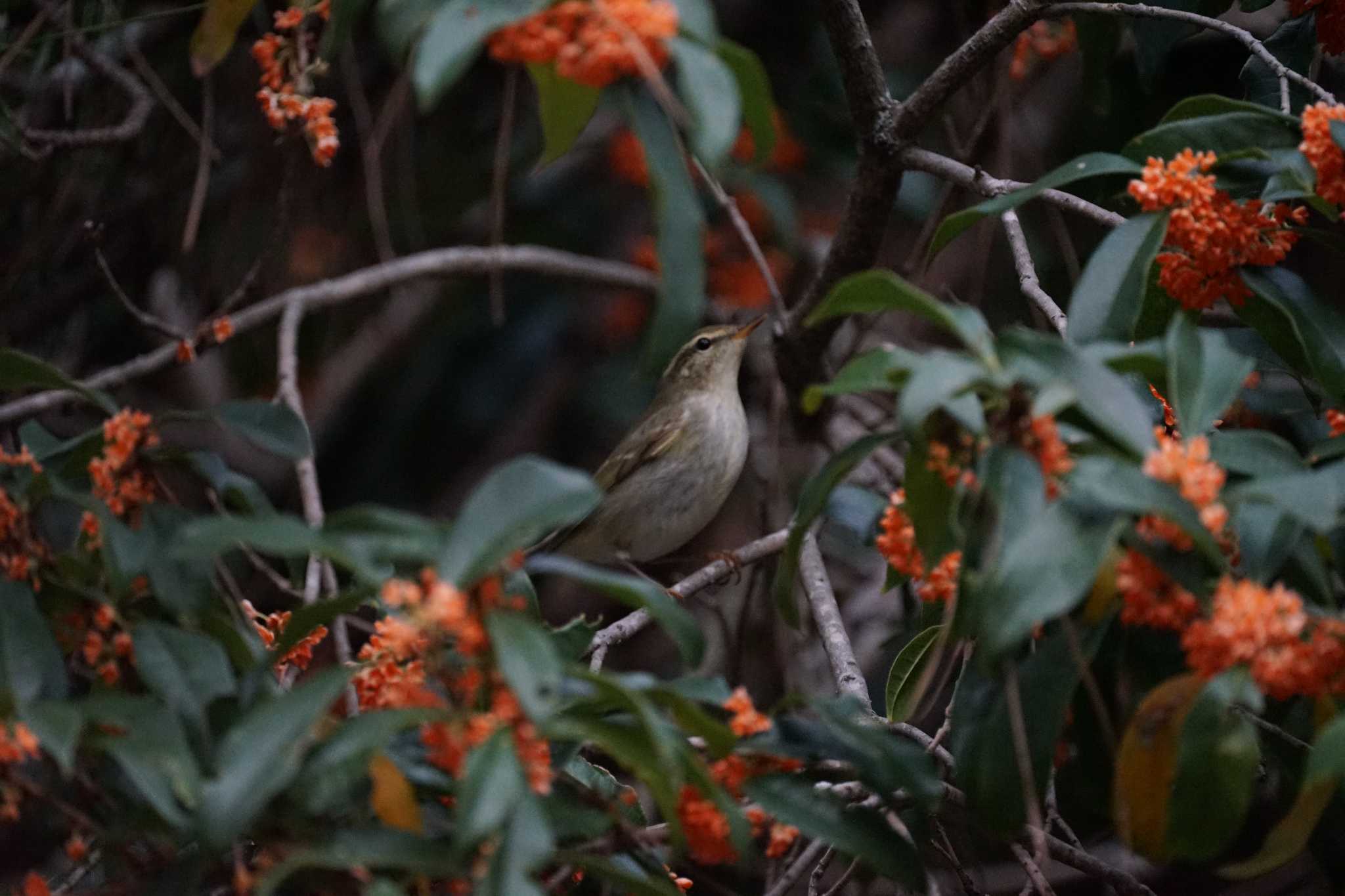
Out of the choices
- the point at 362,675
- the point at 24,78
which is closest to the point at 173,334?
the point at 24,78

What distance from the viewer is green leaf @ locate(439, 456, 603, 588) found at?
1.53 meters

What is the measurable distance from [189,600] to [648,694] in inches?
25.5

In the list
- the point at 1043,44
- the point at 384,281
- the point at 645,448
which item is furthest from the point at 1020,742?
the point at 645,448

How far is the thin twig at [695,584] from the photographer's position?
327cm

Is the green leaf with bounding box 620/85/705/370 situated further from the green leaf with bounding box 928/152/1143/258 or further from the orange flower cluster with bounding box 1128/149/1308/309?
the orange flower cluster with bounding box 1128/149/1308/309

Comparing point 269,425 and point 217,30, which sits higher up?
point 217,30

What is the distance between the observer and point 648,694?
5.99 ft

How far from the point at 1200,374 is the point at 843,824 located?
2.68ft

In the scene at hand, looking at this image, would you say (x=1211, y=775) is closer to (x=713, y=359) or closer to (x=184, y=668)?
(x=184, y=668)

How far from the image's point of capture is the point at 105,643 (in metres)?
1.95

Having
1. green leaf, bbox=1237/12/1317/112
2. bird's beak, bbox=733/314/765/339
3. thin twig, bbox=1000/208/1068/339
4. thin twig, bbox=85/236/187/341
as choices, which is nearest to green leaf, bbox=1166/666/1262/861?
thin twig, bbox=1000/208/1068/339

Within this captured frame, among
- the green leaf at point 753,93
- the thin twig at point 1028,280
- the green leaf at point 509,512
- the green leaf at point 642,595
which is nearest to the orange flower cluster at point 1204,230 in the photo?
the thin twig at point 1028,280

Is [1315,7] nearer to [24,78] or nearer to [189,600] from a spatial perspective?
[189,600]

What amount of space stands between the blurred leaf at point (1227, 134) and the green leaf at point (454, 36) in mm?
1211
